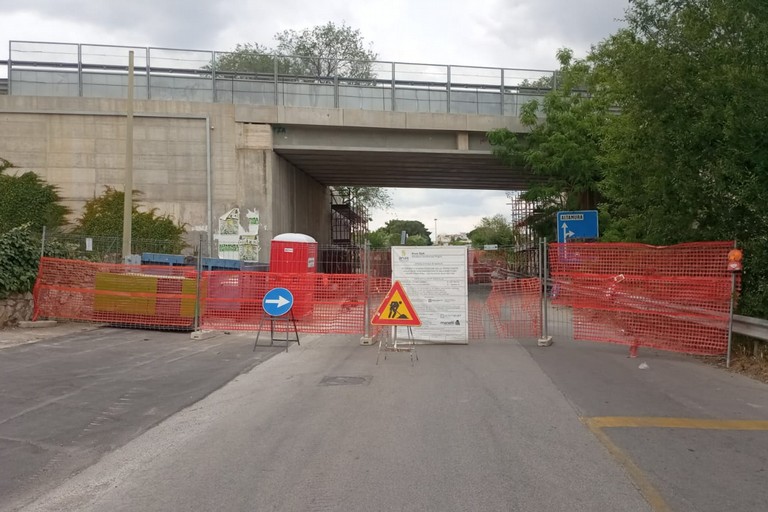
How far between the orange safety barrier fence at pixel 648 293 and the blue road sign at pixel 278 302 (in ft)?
17.2

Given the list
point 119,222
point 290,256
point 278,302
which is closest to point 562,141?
point 290,256

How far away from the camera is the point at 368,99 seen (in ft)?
87.6

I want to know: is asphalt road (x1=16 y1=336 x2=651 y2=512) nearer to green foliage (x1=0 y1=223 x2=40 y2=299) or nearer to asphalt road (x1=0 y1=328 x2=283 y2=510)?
asphalt road (x1=0 y1=328 x2=283 y2=510)

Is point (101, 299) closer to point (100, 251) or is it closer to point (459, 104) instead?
point (100, 251)

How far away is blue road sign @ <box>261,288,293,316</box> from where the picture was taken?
12023 mm

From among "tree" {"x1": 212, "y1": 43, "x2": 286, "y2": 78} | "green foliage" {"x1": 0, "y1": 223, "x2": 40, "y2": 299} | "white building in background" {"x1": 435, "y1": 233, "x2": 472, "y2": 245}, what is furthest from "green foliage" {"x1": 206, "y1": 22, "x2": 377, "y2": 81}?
"white building in background" {"x1": 435, "y1": 233, "x2": 472, "y2": 245}

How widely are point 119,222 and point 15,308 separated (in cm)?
1169

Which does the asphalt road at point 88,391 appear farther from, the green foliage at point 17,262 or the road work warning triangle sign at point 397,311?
the road work warning triangle sign at point 397,311

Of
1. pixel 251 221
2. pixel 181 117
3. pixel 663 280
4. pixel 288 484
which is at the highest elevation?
pixel 181 117

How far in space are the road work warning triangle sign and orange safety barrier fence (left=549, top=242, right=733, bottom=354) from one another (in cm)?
338

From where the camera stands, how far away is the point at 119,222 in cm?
2562

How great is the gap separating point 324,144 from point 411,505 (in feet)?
77.6

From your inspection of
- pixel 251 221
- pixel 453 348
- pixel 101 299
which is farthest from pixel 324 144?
pixel 453 348

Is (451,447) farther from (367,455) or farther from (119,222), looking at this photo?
(119,222)
